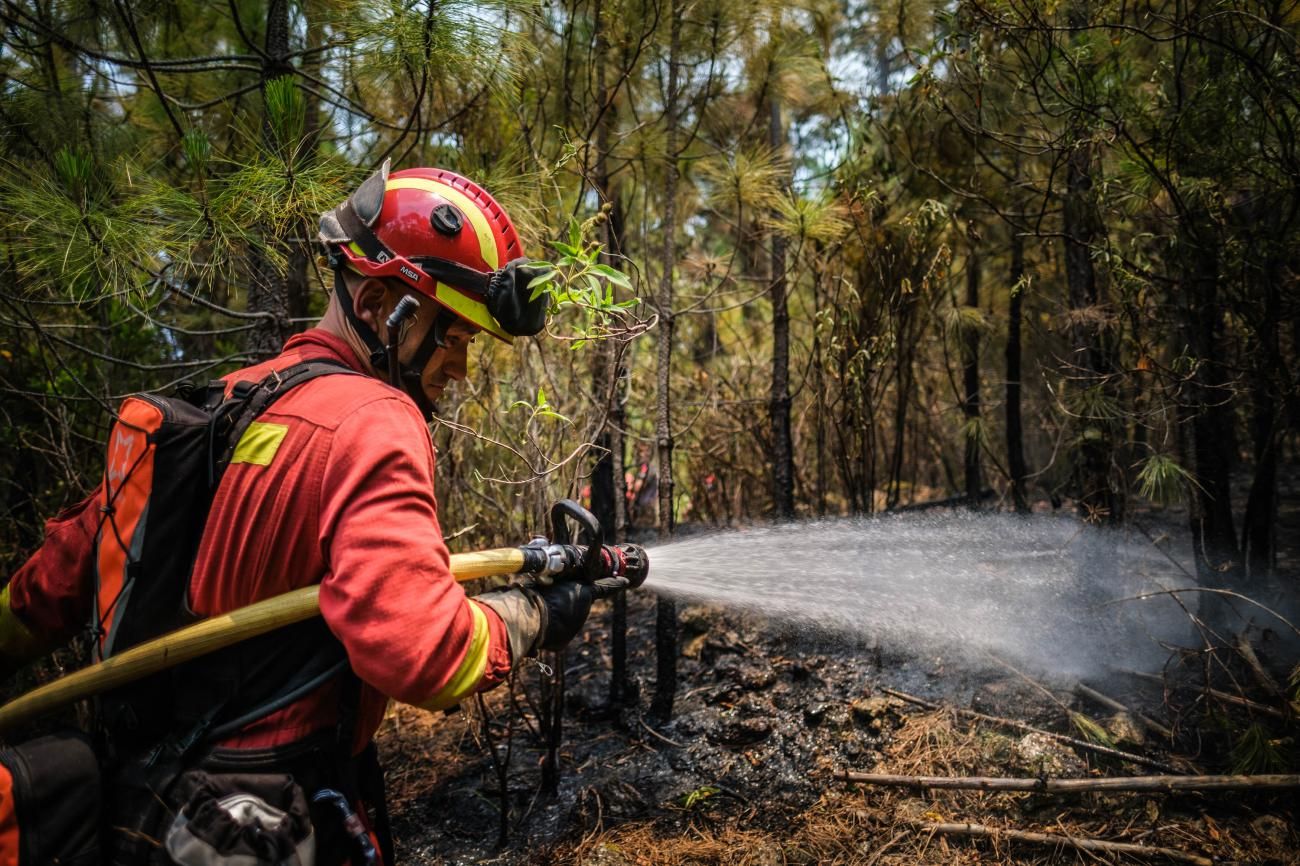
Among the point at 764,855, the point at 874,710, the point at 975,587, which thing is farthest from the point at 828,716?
the point at 975,587

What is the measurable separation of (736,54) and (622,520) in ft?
9.00

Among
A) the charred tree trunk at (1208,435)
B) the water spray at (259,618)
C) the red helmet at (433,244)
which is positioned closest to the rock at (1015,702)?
the charred tree trunk at (1208,435)

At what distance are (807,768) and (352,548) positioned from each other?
2.84 meters

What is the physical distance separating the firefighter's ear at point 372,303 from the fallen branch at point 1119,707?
335cm

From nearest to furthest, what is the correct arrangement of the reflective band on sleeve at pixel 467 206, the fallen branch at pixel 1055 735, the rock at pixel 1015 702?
the reflective band on sleeve at pixel 467 206 < the fallen branch at pixel 1055 735 < the rock at pixel 1015 702

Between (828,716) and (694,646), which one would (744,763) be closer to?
(828,716)

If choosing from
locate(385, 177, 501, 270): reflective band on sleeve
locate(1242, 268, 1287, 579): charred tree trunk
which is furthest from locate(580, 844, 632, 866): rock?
locate(1242, 268, 1287, 579): charred tree trunk

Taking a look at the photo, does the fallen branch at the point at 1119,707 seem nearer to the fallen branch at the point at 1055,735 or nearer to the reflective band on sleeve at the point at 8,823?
the fallen branch at the point at 1055,735

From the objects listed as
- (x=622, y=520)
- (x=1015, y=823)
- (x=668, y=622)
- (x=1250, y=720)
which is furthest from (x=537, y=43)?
(x=1250, y=720)

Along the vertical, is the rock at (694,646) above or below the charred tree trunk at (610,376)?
below

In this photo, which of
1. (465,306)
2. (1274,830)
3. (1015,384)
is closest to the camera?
(465,306)

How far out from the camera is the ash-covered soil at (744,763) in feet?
10.2

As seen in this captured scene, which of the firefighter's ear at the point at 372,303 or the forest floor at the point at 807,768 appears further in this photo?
the forest floor at the point at 807,768

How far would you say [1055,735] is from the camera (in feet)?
10.8
